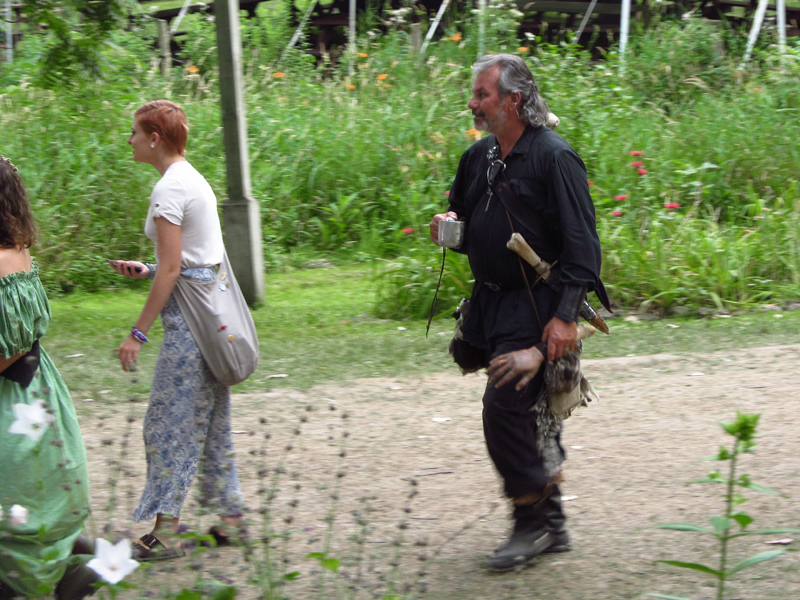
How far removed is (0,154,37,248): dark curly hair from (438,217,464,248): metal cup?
149cm

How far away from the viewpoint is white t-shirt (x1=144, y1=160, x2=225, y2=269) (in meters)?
3.78

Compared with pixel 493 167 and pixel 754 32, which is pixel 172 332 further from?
pixel 754 32

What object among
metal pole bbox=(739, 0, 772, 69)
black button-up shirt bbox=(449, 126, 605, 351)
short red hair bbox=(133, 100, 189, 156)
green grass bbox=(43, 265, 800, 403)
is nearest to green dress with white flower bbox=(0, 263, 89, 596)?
short red hair bbox=(133, 100, 189, 156)

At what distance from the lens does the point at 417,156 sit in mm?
11039

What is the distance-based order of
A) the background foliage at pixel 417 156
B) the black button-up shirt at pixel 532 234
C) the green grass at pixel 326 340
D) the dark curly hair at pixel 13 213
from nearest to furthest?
the dark curly hair at pixel 13 213
the black button-up shirt at pixel 532 234
the green grass at pixel 326 340
the background foliage at pixel 417 156

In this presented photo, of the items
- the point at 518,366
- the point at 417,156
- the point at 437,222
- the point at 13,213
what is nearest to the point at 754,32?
the point at 417,156

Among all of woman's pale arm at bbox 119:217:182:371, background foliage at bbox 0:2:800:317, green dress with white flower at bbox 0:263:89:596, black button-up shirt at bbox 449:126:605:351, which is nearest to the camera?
green dress with white flower at bbox 0:263:89:596

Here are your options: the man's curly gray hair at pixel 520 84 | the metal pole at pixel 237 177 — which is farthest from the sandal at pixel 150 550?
the metal pole at pixel 237 177

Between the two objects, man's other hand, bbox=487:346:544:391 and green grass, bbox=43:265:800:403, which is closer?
man's other hand, bbox=487:346:544:391

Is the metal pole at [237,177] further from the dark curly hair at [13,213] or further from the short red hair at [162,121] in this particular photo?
the dark curly hair at [13,213]

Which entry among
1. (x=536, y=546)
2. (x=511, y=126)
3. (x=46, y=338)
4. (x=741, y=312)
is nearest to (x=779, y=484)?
(x=536, y=546)

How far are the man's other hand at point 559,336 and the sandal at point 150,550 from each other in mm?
1560

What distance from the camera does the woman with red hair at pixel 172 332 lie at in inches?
149

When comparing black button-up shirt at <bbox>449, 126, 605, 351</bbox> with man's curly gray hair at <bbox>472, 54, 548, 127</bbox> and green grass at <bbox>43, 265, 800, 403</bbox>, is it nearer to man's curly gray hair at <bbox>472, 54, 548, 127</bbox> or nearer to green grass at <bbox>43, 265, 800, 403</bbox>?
man's curly gray hair at <bbox>472, 54, 548, 127</bbox>
